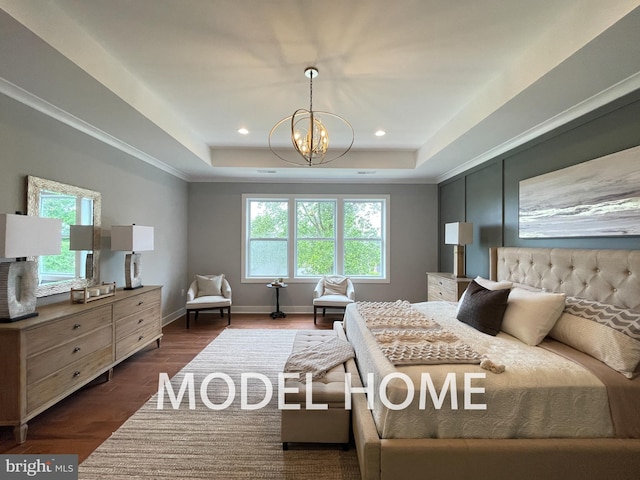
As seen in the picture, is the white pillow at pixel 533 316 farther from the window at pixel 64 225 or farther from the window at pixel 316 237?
the window at pixel 64 225

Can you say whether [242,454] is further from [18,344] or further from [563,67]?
[563,67]

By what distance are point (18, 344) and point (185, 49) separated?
2.34 meters

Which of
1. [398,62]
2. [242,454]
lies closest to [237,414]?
[242,454]

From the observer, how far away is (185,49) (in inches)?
84.2

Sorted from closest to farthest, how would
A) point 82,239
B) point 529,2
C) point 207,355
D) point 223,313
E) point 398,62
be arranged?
point 529,2
point 398,62
point 82,239
point 207,355
point 223,313

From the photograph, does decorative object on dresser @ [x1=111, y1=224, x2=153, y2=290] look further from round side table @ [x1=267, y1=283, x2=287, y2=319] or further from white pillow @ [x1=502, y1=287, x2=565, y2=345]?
white pillow @ [x1=502, y1=287, x2=565, y2=345]

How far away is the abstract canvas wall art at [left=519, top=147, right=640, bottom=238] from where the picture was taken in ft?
6.79

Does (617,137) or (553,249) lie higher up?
(617,137)

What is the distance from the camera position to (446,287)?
4125 mm

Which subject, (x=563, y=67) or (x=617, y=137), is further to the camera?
(x=617, y=137)

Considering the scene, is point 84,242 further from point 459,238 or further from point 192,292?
point 459,238

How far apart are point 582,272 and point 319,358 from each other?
223cm

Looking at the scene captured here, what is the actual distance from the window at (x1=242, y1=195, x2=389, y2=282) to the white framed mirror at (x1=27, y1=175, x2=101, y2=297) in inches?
102

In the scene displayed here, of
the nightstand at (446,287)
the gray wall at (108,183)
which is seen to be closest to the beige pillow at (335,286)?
the nightstand at (446,287)
